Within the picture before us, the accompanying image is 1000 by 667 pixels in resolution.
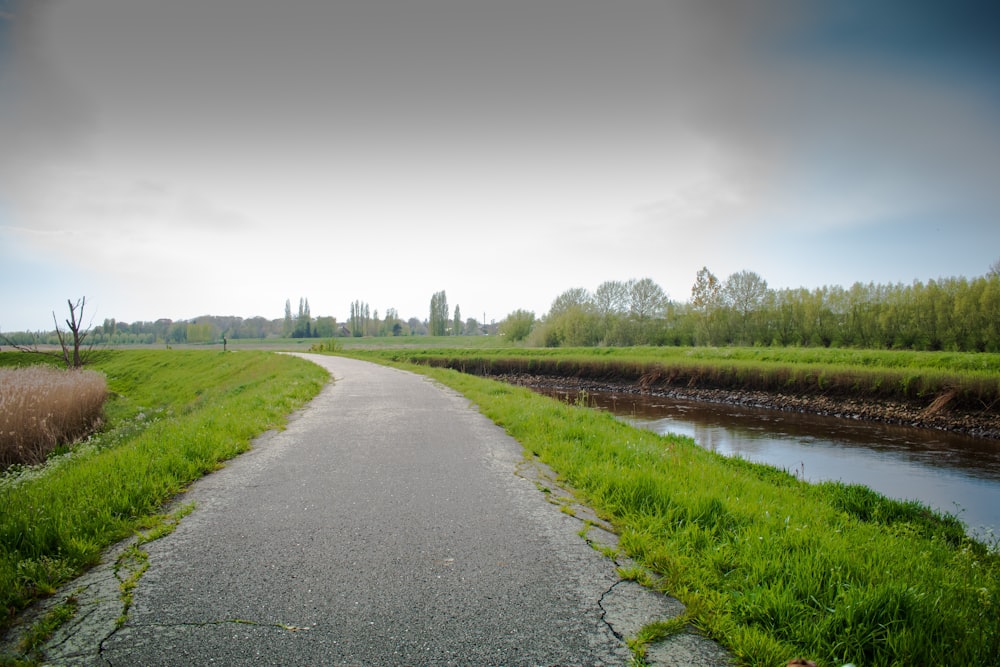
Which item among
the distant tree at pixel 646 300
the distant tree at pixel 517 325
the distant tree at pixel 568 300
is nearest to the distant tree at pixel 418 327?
the distant tree at pixel 517 325

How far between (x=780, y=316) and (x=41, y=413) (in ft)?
169

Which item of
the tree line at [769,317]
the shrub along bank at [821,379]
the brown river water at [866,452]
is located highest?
the tree line at [769,317]

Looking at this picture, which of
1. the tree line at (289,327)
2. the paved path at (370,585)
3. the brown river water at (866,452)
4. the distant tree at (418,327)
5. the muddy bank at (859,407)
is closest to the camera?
the paved path at (370,585)

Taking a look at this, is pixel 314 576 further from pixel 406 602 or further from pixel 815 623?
pixel 815 623

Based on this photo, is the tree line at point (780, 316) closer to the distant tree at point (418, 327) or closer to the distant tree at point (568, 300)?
the distant tree at point (568, 300)

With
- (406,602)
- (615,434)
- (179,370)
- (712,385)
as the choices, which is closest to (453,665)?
(406,602)

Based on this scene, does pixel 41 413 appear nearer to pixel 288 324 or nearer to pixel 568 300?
pixel 568 300

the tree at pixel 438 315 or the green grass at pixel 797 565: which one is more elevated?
the tree at pixel 438 315

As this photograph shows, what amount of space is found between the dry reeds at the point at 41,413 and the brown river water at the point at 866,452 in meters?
15.6

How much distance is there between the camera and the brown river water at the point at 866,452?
9.20 meters

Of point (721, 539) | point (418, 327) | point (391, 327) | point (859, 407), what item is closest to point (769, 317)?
point (859, 407)

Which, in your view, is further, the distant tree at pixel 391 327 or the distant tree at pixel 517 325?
the distant tree at pixel 391 327

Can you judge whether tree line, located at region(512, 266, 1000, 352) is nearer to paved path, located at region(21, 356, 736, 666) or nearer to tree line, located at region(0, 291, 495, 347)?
paved path, located at region(21, 356, 736, 666)

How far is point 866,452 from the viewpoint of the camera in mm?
12945
